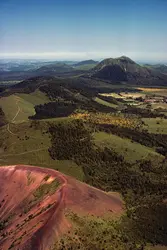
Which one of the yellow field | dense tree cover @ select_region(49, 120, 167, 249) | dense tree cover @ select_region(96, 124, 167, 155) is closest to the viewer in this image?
dense tree cover @ select_region(49, 120, 167, 249)

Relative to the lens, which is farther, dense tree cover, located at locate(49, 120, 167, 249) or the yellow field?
the yellow field

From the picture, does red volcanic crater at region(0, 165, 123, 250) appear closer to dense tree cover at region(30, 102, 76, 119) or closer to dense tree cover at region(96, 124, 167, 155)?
dense tree cover at region(96, 124, 167, 155)

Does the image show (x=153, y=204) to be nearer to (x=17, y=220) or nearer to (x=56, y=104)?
(x=17, y=220)

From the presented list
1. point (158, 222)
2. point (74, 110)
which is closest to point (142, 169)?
point (158, 222)

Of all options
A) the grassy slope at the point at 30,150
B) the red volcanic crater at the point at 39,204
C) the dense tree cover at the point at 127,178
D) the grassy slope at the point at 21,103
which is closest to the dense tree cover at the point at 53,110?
the grassy slope at the point at 21,103

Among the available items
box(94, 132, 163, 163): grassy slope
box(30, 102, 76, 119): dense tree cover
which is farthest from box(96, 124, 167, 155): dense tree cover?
box(30, 102, 76, 119): dense tree cover

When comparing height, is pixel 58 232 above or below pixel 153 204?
above

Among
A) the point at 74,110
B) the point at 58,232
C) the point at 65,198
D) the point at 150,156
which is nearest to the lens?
the point at 58,232
